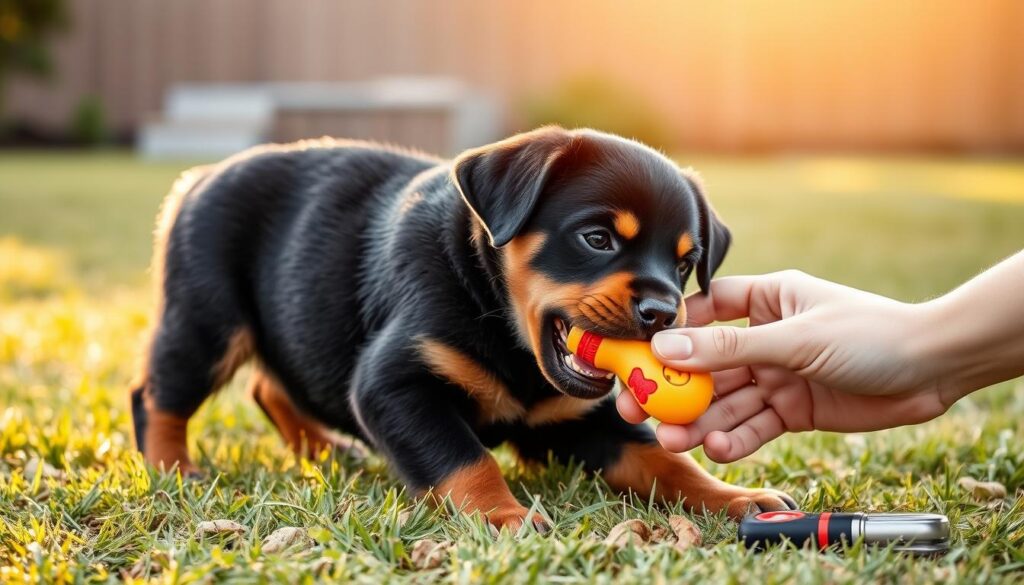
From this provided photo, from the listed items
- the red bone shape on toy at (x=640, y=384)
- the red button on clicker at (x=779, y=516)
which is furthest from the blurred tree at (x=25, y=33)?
the red button on clicker at (x=779, y=516)

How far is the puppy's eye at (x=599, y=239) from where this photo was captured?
8.13 feet

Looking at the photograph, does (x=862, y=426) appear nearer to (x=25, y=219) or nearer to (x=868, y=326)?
(x=868, y=326)

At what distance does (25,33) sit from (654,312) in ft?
54.2

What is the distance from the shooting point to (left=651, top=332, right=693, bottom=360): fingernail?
229 cm

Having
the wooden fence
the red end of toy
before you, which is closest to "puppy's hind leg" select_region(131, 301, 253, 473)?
the red end of toy

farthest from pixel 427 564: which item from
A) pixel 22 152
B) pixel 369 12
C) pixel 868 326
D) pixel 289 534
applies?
pixel 369 12

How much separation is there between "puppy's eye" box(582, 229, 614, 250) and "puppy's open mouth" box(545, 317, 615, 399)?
0.19 m

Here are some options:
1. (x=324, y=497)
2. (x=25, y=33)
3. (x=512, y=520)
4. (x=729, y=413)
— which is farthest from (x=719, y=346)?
(x=25, y=33)

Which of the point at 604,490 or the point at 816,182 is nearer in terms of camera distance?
the point at 604,490

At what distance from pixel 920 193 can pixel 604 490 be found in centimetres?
914

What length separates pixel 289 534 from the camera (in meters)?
2.22

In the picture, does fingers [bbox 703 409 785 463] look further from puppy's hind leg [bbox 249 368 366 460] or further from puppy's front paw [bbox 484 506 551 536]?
puppy's hind leg [bbox 249 368 366 460]

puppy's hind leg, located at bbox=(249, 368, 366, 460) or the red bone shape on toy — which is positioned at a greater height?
the red bone shape on toy

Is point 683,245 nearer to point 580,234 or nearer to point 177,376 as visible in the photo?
point 580,234
